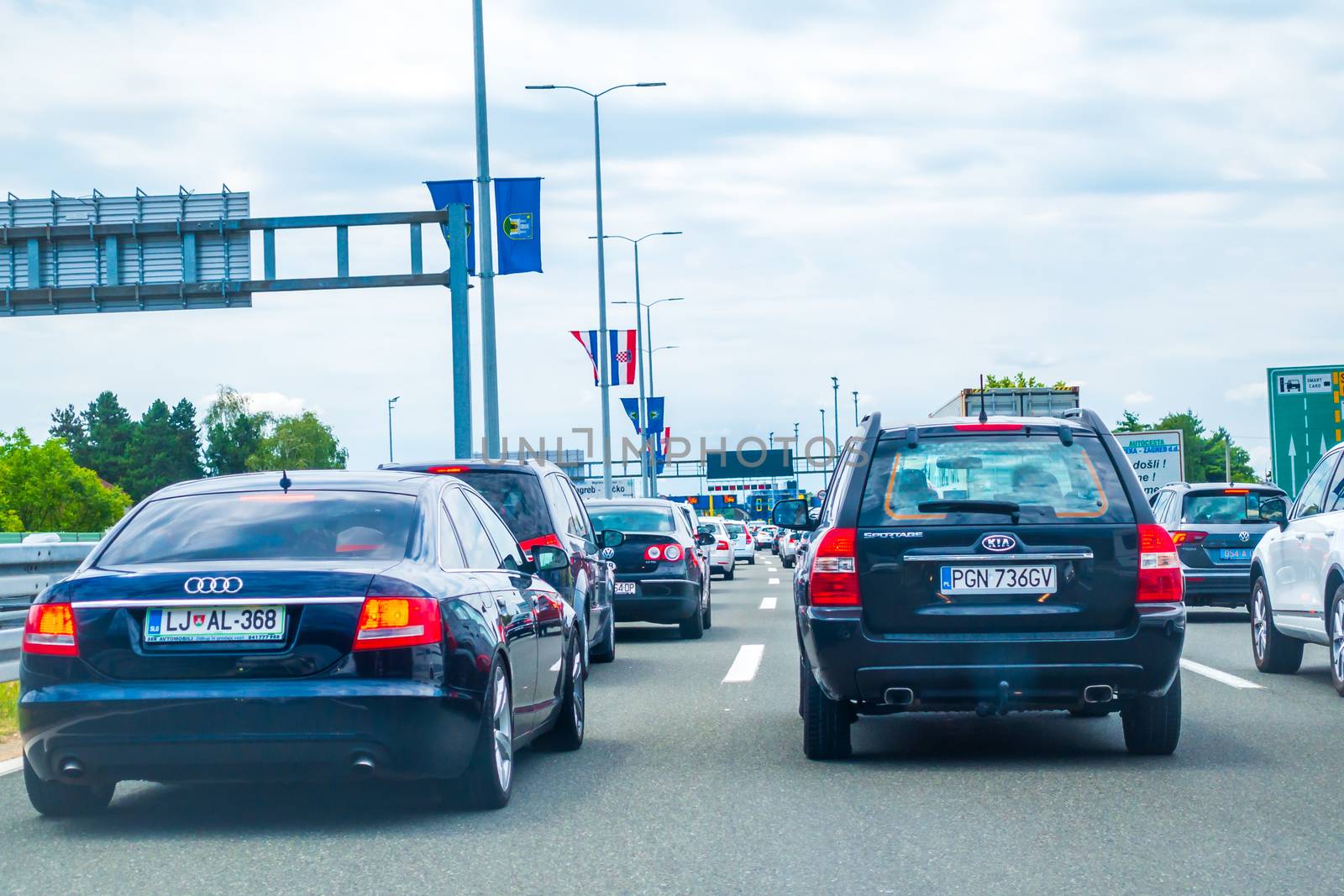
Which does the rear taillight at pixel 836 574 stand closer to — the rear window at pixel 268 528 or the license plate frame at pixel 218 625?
the rear window at pixel 268 528

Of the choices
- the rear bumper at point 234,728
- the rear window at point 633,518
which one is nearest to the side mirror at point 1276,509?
the rear window at point 633,518

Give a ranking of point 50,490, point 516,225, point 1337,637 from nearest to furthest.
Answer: point 1337,637 < point 516,225 < point 50,490

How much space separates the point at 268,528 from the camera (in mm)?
7059

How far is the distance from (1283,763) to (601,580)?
24.8ft

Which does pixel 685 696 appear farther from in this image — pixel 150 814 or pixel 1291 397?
pixel 1291 397

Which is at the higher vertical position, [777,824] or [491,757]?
[491,757]

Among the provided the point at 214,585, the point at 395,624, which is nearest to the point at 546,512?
the point at 395,624

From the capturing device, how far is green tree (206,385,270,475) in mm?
133500

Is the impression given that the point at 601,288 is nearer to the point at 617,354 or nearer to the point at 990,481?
the point at 617,354

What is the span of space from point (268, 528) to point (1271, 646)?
879 cm

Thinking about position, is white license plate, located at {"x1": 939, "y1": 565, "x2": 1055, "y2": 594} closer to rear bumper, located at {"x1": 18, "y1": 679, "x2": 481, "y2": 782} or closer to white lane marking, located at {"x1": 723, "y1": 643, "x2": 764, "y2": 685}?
rear bumper, located at {"x1": 18, "y1": 679, "x2": 481, "y2": 782}

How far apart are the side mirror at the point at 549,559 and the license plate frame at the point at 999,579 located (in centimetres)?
188

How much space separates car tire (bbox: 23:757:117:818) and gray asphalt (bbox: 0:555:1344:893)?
0.21 ft

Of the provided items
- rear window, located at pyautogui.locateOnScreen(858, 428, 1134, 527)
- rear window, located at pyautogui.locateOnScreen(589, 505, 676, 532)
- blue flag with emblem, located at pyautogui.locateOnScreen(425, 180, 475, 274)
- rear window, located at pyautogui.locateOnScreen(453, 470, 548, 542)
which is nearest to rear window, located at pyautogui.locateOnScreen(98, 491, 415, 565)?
rear window, located at pyautogui.locateOnScreen(858, 428, 1134, 527)
